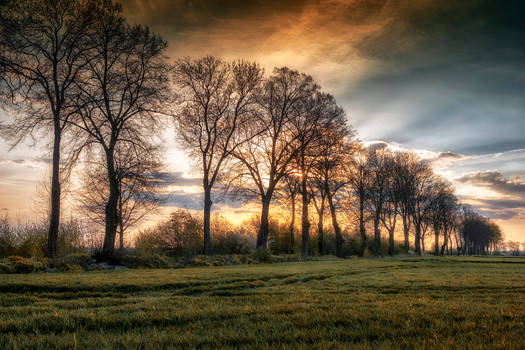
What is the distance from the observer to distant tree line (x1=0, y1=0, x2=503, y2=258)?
15969 mm

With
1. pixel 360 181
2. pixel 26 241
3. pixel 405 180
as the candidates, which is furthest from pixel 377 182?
pixel 26 241

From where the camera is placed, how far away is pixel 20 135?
16828mm

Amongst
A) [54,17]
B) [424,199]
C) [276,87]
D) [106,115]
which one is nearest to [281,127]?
[276,87]

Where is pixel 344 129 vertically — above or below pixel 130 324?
above

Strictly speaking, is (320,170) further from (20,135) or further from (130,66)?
(20,135)

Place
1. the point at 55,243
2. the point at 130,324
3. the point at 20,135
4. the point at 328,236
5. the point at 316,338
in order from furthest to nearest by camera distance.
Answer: the point at 328,236 < the point at 20,135 < the point at 55,243 < the point at 130,324 < the point at 316,338

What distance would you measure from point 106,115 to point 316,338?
1818 centimetres

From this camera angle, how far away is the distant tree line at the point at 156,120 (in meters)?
16.0

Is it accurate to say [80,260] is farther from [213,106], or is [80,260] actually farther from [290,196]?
[290,196]

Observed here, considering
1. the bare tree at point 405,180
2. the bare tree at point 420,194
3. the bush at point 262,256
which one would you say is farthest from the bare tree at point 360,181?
the bush at point 262,256

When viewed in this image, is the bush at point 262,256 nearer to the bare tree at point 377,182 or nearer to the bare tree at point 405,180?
the bare tree at point 377,182

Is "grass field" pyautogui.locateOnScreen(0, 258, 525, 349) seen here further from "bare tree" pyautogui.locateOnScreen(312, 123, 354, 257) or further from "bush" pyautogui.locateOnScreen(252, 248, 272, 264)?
"bare tree" pyautogui.locateOnScreen(312, 123, 354, 257)

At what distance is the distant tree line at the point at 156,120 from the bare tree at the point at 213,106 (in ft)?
0.25

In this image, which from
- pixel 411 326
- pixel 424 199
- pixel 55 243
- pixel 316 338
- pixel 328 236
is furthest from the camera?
pixel 424 199
